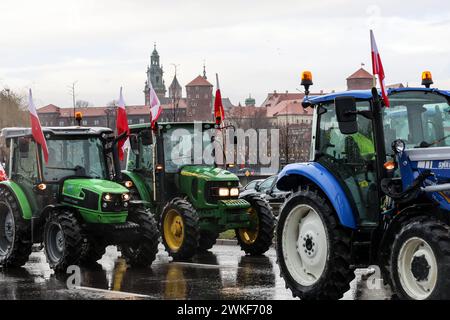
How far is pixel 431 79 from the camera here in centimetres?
1042

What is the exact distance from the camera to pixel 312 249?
976 centimetres

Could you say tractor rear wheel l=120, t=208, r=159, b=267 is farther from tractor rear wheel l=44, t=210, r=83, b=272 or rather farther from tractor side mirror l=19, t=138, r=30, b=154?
tractor side mirror l=19, t=138, r=30, b=154

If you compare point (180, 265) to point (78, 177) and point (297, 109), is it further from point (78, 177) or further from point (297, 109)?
point (297, 109)

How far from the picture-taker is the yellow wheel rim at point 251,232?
15984 mm

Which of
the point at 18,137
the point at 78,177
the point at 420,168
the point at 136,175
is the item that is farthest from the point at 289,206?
the point at 136,175

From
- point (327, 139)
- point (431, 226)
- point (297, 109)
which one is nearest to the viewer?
point (431, 226)

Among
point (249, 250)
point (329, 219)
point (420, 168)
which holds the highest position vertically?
point (420, 168)

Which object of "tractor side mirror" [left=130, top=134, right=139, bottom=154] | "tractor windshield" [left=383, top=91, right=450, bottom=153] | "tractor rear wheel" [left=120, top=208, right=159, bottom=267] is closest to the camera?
"tractor windshield" [left=383, top=91, right=450, bottom=153]

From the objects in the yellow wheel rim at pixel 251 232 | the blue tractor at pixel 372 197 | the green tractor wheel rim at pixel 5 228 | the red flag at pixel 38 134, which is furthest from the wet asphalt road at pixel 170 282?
the red flag at pixel 38 134

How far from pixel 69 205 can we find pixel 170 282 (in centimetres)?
256

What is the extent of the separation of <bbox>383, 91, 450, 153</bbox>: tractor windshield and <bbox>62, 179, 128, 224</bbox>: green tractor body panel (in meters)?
5.63

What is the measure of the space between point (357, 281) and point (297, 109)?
149273 millimetres

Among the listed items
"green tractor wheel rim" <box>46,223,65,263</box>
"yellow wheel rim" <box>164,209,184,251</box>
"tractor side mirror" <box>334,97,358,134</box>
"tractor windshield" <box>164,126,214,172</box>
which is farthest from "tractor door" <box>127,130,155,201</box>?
"tractor side mirror" <box>334,97,358,134</box>

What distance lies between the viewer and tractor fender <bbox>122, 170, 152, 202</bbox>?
16500mm
